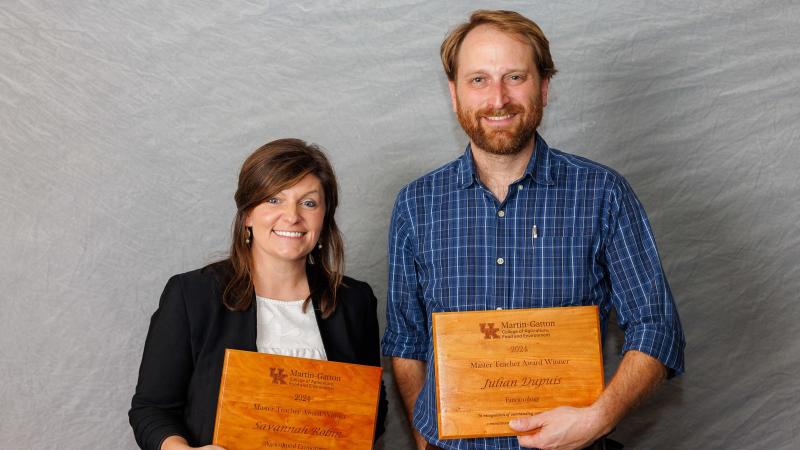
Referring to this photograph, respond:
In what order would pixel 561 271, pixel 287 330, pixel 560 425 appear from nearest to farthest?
pixel 560 425 → pixel 561 271 → pixel 287 330

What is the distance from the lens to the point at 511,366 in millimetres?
1720

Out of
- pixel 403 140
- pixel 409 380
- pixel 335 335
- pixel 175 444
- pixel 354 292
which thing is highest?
pixel 403 140

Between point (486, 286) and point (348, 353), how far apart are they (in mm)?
376

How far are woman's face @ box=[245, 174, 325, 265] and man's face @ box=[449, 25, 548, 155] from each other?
1.30 ft

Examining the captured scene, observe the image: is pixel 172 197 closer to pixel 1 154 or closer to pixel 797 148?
pixel 1 154

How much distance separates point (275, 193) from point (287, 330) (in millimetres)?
320

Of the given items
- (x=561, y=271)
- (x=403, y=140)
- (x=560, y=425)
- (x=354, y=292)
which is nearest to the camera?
(x=560, y=425)

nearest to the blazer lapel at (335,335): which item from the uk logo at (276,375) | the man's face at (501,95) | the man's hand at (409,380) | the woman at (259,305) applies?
the woman at (259,305)

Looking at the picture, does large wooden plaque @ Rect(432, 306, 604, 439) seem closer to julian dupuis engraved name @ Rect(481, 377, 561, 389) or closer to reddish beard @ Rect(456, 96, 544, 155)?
julian dupuis engraved name @ Rect(481, 377, 561, 389)

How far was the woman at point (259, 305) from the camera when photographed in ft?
6.08

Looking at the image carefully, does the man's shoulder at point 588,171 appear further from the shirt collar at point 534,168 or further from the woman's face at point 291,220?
the woman's face at point 291,220

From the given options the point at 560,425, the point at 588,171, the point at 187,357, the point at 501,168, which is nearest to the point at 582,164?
the point at 588,171

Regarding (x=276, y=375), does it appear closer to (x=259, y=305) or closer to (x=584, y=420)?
(x=259, y=305)

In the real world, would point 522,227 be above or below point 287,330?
above
